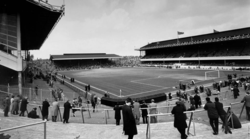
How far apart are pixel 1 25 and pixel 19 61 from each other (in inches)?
212

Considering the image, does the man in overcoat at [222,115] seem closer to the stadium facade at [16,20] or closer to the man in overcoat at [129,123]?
the man in overcoat at [129,123]

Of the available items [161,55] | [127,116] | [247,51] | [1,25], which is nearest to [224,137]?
[127,116]

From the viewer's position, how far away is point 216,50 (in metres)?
66.6

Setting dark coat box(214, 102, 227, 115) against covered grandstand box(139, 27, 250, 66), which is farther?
covered grandstand box(139, 27, 250, 66)

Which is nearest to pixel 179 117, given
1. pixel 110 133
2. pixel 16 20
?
pixel 110 133

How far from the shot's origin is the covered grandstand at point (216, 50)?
5662 cm

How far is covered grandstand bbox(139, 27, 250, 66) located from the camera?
5662 centimetres

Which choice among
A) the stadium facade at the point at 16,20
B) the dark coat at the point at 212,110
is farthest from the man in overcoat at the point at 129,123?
the stadium facade at the point at 16,20

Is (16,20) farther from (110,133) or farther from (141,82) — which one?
(141,82)

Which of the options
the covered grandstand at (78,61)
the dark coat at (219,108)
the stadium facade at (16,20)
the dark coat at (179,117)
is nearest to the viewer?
the dark coat at (179,117)

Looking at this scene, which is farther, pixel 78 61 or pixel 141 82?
pixel 78 61

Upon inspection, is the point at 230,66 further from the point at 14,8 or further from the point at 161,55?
the point at 14,8

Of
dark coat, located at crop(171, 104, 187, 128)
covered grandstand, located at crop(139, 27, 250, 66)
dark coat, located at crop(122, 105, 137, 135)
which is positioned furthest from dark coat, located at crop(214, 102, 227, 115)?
covered grandstand, located at crop(139, 27, 250, 66)

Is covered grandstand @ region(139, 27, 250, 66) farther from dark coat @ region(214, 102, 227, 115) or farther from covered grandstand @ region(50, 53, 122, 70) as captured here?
dark coat @ region(214, 102, 227, 115)
